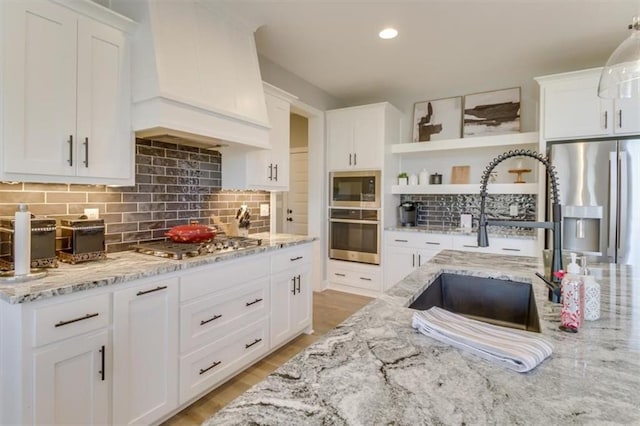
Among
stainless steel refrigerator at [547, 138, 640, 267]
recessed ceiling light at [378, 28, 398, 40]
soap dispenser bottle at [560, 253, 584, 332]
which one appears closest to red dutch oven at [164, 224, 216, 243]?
soap dispenser bottle at [560, 253, 584, 332]

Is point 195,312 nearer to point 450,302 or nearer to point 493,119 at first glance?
point 450,302

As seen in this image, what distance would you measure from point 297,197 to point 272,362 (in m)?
3.47

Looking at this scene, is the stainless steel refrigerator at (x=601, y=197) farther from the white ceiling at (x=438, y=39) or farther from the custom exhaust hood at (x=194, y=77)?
the custom exhaust hood at (x=194, y=77)

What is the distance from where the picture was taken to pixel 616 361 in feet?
2.53

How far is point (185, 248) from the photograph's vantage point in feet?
6.93

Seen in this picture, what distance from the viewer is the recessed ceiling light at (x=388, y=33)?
2879 mm

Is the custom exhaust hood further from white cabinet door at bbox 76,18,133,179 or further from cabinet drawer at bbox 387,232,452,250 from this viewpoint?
cabinet drawer at bbox 387,232,452,250

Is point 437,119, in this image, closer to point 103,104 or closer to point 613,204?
point 613,204

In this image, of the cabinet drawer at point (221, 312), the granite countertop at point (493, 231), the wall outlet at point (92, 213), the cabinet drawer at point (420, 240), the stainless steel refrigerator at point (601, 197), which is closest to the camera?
the cabinet drawer at point (221, 312)

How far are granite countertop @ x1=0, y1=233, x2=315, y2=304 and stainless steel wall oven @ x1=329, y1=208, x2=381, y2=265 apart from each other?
7.14 ft

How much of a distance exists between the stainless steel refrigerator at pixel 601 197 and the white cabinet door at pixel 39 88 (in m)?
3.76

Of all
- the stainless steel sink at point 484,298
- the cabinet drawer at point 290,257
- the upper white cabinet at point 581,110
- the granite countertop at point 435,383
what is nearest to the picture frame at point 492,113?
the upper white cabinet at point 581,110

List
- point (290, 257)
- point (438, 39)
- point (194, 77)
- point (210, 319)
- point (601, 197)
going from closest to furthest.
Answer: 1. point (210, 319)
2. point (194, 77)
3. point (290, 257)
4. point (601, 197)
5. point (438, 39)

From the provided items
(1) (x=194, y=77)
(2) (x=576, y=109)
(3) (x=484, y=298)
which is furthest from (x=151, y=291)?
(2) (x=576, y=109)
